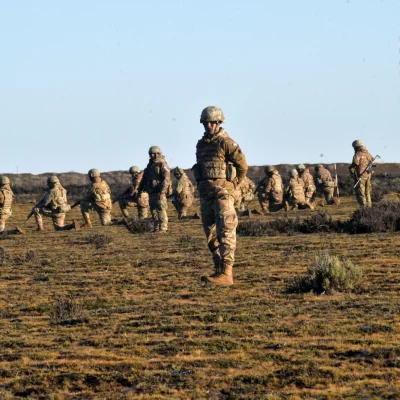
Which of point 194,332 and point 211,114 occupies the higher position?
point 211,114

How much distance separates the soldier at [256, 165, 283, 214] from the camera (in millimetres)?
35125

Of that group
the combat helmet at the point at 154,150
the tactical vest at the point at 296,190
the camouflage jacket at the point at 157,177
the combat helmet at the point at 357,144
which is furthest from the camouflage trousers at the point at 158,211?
the tactical vest at the point at 296,190

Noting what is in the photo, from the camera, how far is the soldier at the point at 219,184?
13789 mm

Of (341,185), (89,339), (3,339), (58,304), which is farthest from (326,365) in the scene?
(341,185)

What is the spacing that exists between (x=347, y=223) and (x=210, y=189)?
1031cm

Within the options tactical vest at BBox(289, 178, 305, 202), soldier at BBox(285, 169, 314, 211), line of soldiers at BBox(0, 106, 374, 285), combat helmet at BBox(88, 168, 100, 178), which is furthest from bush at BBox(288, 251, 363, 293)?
tactical vest at BBox(289, 178, 305, 202)

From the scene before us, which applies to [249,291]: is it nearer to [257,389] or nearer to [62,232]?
[257,389]

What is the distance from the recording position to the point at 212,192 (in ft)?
46.0

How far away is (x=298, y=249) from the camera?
1923cm

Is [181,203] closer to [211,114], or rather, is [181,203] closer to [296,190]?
A: [296,190]

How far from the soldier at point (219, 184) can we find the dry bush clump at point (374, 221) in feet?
29.5

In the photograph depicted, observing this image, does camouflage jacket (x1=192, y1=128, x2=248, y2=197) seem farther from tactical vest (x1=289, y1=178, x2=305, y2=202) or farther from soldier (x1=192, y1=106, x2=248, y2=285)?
tactical vest (x1=289, y1=178, x2=305, y2=202)

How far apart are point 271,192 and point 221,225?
851 inches

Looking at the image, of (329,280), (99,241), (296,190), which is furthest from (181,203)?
(329,280)
